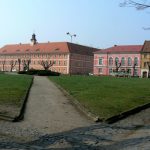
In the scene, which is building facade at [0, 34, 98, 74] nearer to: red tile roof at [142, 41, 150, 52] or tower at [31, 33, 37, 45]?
tower at [31, 33, 37, 45]

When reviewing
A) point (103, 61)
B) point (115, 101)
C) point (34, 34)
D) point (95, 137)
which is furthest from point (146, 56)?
point (95, 137)

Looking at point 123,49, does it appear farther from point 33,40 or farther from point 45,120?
point 45,120

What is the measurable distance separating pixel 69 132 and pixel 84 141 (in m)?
1.27

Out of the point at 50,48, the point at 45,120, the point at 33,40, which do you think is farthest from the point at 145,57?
the point at 45,120

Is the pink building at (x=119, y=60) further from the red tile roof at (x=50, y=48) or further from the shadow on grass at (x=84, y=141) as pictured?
the shadow on grass at (x=84, y=141)

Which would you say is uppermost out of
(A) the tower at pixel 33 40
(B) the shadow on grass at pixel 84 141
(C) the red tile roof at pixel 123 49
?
(A) the tower at pixel 33 40

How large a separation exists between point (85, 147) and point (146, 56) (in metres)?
107

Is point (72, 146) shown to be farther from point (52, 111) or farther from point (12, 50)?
point (12, 50)

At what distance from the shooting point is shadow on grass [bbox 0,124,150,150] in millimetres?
10422

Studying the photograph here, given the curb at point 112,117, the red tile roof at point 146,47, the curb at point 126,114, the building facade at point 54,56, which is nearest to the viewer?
the curb at point 112,117

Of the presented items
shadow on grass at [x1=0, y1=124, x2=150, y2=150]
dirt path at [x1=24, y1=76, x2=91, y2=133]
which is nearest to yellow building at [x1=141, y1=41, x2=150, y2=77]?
dirt path at [x1=24, y1=76, x2=91, y2=133]

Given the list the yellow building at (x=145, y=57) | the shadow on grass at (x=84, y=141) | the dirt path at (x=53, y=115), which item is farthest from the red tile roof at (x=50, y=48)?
the shadow on grass at (x=84, y=141)

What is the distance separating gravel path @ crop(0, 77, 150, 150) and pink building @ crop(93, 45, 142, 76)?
10293cm

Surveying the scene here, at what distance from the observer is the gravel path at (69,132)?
34.8 feet
